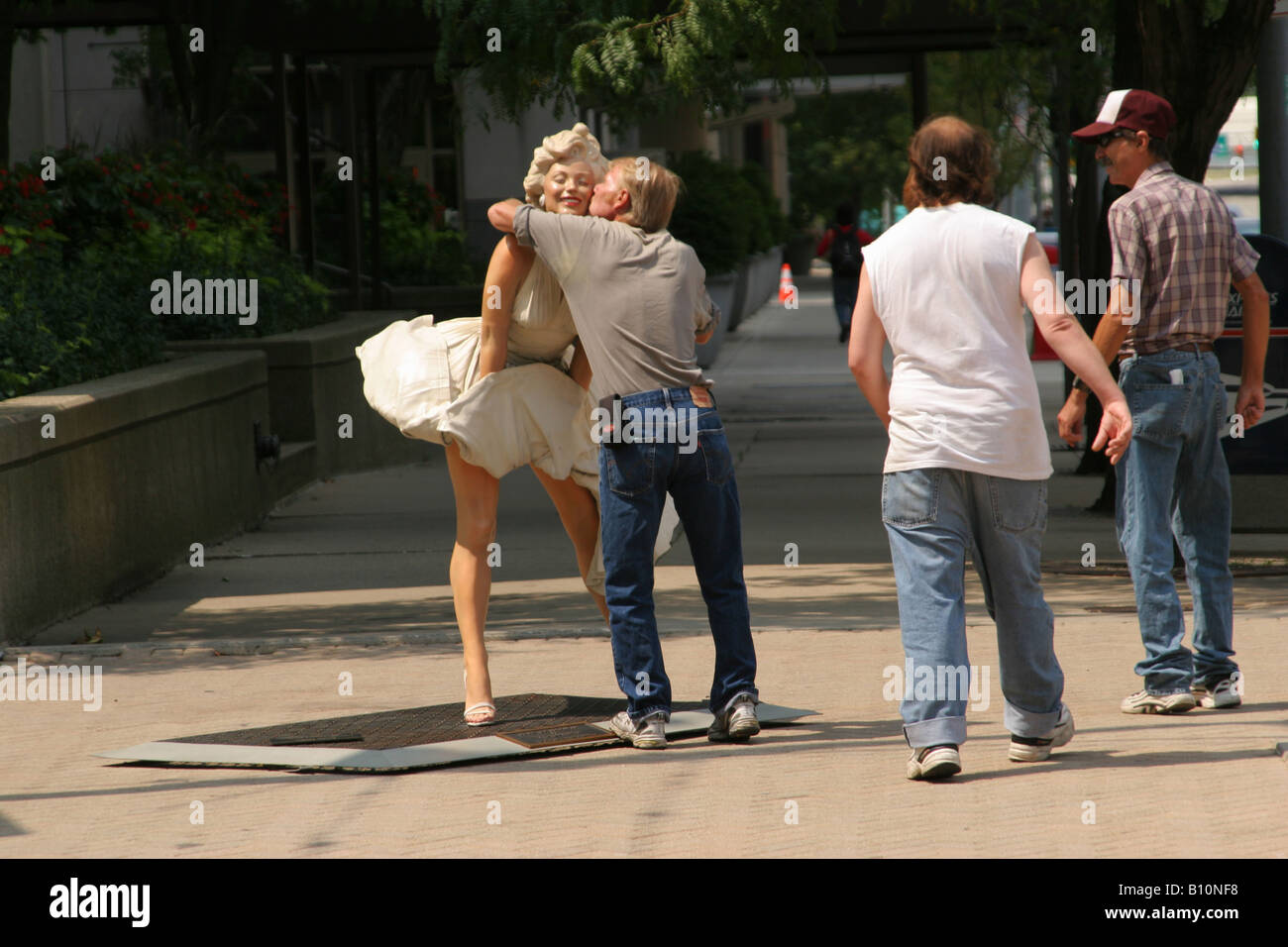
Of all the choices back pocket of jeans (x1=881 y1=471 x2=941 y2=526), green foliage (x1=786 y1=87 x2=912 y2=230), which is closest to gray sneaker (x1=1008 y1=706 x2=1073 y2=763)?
back pocket of jeans (x1=881 y1=471 x2=941 y2=526)

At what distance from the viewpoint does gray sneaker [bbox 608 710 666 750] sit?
19.7 feet

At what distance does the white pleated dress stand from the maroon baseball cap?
1.78 m

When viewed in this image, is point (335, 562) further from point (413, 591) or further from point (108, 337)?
point (108, 337)

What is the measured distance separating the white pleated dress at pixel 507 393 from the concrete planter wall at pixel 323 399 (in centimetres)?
666

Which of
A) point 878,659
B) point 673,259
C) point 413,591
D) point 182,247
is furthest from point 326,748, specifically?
point 182,247

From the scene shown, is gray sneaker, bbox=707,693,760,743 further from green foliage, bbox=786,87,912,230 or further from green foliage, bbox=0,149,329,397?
green foliage, bbox=786,87,912,230

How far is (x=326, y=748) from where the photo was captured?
604 cm

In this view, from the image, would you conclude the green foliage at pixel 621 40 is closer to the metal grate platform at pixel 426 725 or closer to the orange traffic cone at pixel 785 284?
the metal grate platform at pixel 426 725

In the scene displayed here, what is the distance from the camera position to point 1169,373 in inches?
241

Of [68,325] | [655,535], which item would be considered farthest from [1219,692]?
[68,325]

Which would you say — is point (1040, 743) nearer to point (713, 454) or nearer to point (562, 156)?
point (713, 454)

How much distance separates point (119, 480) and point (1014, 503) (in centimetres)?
535

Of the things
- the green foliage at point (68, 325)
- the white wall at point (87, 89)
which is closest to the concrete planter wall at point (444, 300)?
the green foliage at point (68, 325)

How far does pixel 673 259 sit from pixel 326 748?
6.04 ft
